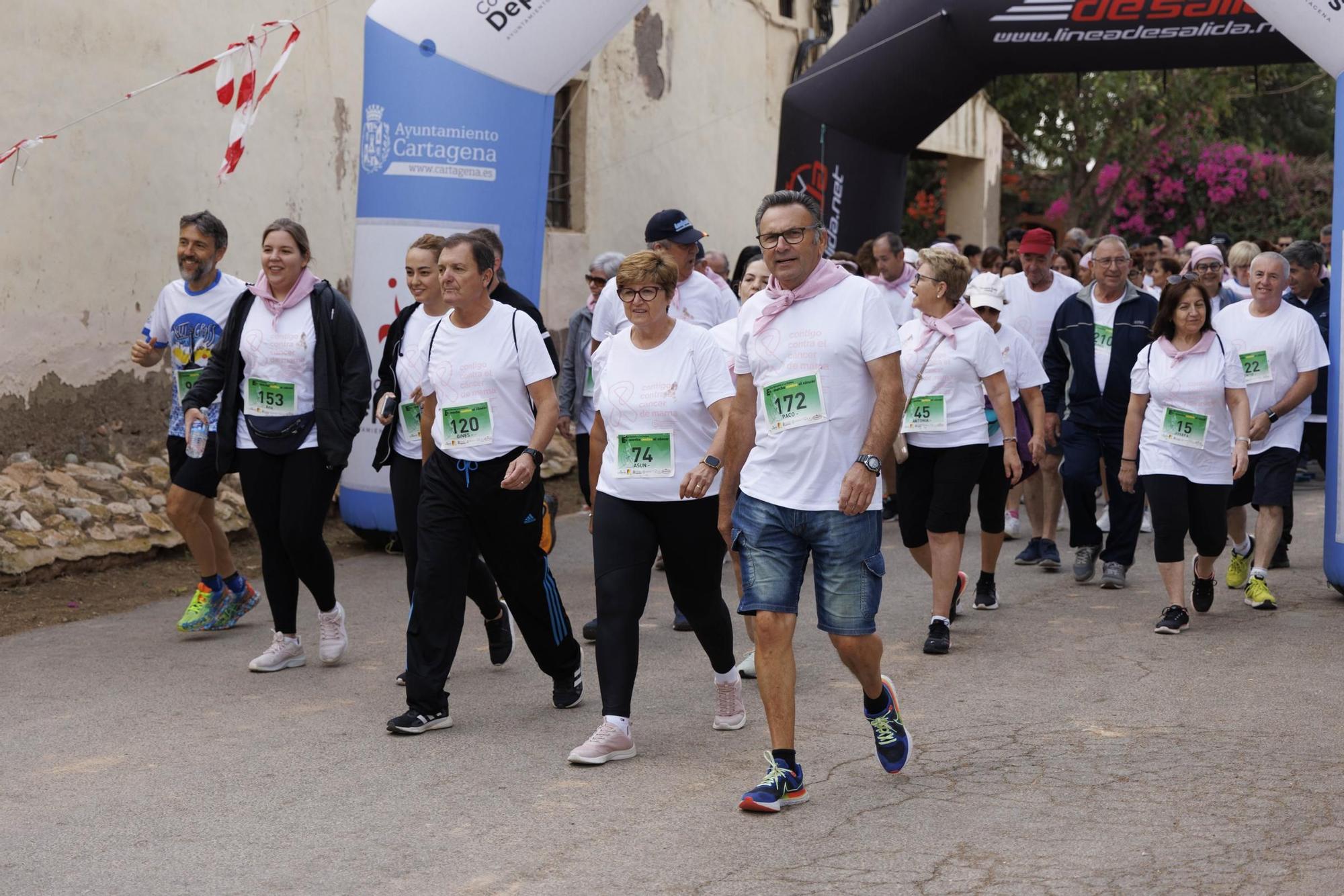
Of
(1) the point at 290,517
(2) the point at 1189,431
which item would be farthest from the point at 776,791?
(2) the point at 1189,431

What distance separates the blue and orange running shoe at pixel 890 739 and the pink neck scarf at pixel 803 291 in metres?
1.20

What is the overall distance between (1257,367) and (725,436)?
14.2 feet

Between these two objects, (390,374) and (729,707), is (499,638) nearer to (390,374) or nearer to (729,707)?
(390,374)

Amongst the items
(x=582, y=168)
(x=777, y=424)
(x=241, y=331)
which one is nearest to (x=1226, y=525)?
(x=777, y=424)

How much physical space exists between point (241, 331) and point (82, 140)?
3664mm

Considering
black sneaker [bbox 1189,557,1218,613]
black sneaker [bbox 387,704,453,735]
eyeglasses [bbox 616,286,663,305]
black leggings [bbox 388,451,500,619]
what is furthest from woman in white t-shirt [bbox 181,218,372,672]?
black sneaker [bbox 1189,557,1218,613]

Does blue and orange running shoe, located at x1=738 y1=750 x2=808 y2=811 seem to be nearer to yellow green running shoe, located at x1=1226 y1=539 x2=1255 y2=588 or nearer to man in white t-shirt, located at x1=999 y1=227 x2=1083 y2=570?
yellow green running shoe, located at x1=1226 y1=539 x2=1255 y2=588

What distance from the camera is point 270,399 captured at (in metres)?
6.92

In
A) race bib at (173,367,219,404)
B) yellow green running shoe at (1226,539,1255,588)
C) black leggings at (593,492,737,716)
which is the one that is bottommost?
yellow green running shoe at (1226,539,1255,588)

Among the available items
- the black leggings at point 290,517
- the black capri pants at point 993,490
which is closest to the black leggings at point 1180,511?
the black capri pants at point 993,490

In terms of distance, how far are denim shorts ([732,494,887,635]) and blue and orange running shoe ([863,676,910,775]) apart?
0.30 meters

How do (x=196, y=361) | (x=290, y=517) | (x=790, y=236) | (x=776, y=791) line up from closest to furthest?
1. (x=776, y=791)
2. (x=790, y=236)
3. (x=290, y=517)
4. (x=196, y=361)

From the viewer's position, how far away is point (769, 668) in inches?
199

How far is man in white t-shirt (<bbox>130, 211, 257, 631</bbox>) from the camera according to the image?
25.4 ft
